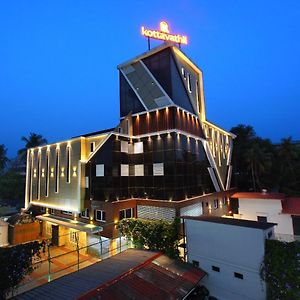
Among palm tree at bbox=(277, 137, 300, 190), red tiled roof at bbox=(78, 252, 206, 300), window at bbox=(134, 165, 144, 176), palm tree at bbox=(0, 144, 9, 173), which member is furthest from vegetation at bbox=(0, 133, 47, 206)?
palm tree at bbox=(277, 137, 300, 190)

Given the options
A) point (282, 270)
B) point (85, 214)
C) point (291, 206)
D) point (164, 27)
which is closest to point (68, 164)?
point (85, 214)

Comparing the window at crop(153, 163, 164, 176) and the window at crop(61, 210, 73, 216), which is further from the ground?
the window at crop(153, 163, 164, 176)

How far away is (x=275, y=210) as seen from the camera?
2861 cm

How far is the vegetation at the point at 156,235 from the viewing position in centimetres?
1805

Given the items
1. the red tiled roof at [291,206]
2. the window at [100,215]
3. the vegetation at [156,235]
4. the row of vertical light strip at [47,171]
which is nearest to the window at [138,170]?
the window at [100,215]

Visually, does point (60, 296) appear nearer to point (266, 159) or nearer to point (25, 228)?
point (25, 228)

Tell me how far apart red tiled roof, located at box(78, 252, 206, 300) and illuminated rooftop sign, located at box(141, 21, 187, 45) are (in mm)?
25913

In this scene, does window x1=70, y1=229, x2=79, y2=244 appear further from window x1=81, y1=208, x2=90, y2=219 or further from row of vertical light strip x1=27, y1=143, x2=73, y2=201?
row of vertical light strip x1=27, y1=143, x2=73, y2=201

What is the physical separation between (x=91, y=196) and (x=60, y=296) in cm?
1478

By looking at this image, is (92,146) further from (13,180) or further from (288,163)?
(288,163)

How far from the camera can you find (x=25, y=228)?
29094 mm

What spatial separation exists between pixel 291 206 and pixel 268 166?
1228 cm

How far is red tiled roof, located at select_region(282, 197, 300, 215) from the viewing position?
87.3ft

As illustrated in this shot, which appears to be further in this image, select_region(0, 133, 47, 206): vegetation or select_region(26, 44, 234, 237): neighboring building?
select_region(0, 133, 47, 206): vegetation
